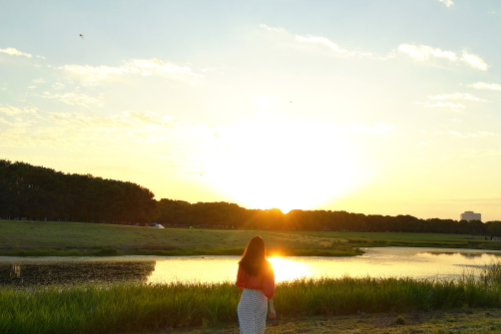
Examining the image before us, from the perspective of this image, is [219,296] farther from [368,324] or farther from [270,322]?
[368,324]

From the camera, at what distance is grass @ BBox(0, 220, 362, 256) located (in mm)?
41344

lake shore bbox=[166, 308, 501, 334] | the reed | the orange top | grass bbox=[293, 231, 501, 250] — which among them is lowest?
grass bbox=[293, 231, 501, 250]

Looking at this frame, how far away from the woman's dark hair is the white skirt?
45 cm

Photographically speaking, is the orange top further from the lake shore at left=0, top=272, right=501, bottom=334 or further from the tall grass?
the tall grass

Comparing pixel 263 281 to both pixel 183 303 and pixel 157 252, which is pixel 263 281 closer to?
pixel 183 303

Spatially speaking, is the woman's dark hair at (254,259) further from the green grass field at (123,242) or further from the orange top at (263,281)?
the green grass field at (123,242)

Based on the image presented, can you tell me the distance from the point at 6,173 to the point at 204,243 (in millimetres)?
49928

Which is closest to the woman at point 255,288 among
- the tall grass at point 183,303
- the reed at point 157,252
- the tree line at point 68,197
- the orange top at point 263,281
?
the orange top at point 263,281

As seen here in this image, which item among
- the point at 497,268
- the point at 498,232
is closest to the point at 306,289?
Answer: the point at 497,268

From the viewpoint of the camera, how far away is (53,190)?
84.5 metres

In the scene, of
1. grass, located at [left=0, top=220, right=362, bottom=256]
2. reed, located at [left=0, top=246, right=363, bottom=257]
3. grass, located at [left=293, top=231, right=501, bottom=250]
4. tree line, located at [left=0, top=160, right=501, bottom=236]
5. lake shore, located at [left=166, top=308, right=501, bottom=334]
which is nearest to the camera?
lake shore, located at [left=166, top=308, right=501, bottom=334]

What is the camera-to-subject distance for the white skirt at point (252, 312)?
8359 millimetres

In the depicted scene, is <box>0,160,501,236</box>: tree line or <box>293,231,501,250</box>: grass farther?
<box>0,160,501,236</box>: tree line

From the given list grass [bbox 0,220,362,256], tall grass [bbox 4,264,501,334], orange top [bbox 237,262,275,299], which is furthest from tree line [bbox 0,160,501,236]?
orange top [bbox 237,262,275,299]
